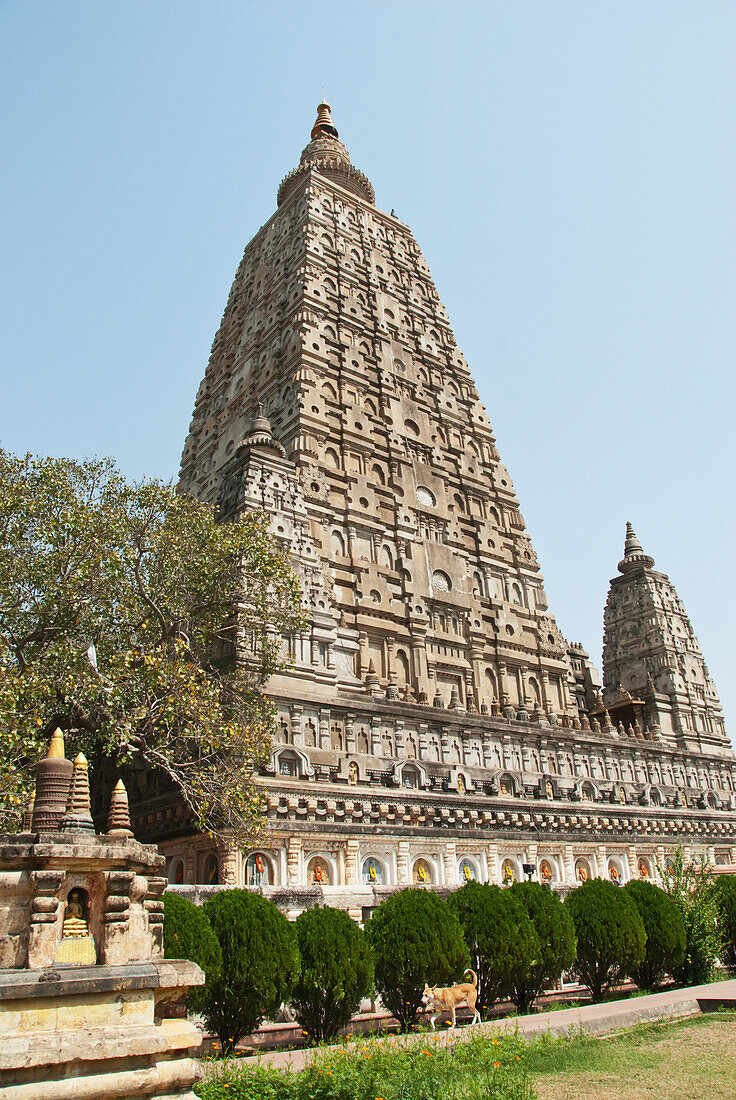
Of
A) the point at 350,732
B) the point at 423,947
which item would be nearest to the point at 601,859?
the point at 350,732

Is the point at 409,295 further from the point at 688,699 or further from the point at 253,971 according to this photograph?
the point at 253,971

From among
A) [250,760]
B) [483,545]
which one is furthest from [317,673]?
[483,545]

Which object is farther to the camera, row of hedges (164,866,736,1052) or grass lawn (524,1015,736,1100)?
row of hedges (164,866,736,1052)

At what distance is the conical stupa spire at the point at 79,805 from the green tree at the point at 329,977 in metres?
Answer: 7.66

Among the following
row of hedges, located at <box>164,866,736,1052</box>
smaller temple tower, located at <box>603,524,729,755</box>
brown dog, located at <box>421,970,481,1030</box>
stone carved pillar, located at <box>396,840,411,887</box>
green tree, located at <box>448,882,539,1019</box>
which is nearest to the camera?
row of hedges, located at <box>164,866,736,1052</box>

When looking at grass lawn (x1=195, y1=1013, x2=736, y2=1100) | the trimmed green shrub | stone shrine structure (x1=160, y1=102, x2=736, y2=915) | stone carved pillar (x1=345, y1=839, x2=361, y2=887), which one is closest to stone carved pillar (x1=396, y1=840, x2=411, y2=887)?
stone shrine structure (x1=160, y1=102, x2=736, y2=915)

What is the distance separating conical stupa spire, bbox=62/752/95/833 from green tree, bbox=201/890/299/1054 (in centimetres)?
632

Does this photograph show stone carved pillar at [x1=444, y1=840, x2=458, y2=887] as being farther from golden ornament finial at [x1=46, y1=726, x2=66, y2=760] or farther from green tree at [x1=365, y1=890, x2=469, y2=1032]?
golden ornament finial at [x1=46, y1=726, x2=66, y2=760]

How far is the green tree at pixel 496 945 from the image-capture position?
1617 cm

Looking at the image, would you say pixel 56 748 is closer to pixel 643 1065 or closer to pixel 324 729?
pixel 643 1065

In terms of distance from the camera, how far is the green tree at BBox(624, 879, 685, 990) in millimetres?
18516

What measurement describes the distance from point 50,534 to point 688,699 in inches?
1582

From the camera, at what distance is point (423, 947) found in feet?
49.2

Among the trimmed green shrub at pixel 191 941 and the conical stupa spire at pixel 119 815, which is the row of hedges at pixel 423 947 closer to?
the trimmed green shrub at pixel 191 941
